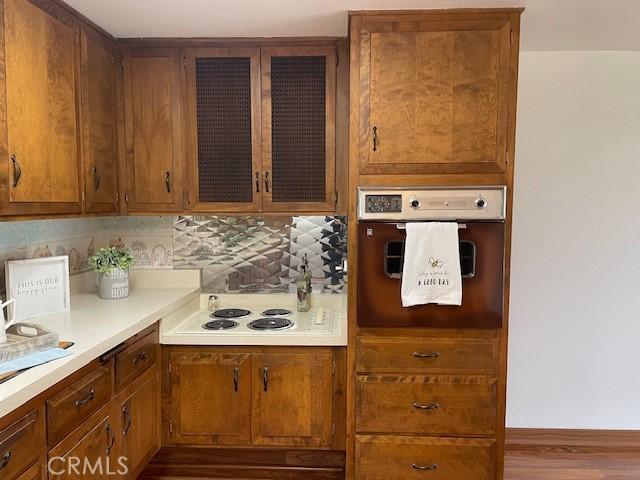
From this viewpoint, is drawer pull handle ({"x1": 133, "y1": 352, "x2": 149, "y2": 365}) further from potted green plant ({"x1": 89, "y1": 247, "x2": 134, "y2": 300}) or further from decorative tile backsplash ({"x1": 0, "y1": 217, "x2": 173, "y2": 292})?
decorative tile backsplash ({"x1": 0, "y1": 217, "x2": 173, "y2": 292})

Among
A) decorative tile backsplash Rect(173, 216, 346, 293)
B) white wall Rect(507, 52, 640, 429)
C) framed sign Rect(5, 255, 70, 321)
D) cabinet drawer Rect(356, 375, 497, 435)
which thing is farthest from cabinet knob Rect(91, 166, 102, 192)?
white wall Rect(507, 52, 640, 429)

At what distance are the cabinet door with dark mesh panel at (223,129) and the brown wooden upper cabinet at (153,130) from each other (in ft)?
0.25

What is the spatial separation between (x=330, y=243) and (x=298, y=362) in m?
0.80

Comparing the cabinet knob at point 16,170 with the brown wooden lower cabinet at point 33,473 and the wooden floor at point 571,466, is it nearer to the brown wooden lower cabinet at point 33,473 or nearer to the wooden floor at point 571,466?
the brown wooden lower cabinet at point 33,473

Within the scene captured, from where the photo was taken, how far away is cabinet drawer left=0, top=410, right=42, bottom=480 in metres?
1.23

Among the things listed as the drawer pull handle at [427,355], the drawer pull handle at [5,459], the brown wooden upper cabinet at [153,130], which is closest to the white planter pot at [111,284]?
the brown wooden upper cabinet at [153,130]

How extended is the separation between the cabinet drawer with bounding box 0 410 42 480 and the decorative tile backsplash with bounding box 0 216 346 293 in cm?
147

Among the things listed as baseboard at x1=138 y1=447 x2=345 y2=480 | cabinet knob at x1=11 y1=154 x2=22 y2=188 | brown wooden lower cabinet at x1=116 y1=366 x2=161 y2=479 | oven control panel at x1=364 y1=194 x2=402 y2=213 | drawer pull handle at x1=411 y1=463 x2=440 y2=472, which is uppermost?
cabinet knob at x1=11 y1=154 x2=22 y2=188

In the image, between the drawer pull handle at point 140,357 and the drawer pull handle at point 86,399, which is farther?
the drawer pull handle at point 140,357

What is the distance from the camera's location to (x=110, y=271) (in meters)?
2.37

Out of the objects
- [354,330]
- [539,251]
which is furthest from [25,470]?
[539,251]

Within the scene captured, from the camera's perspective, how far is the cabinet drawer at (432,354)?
2.07m

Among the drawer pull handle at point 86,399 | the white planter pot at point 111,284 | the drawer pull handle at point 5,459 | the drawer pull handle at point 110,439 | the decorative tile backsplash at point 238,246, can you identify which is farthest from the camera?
the decorative tile backsplash at point 238,246

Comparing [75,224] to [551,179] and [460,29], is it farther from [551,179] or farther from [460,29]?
[551,179]
